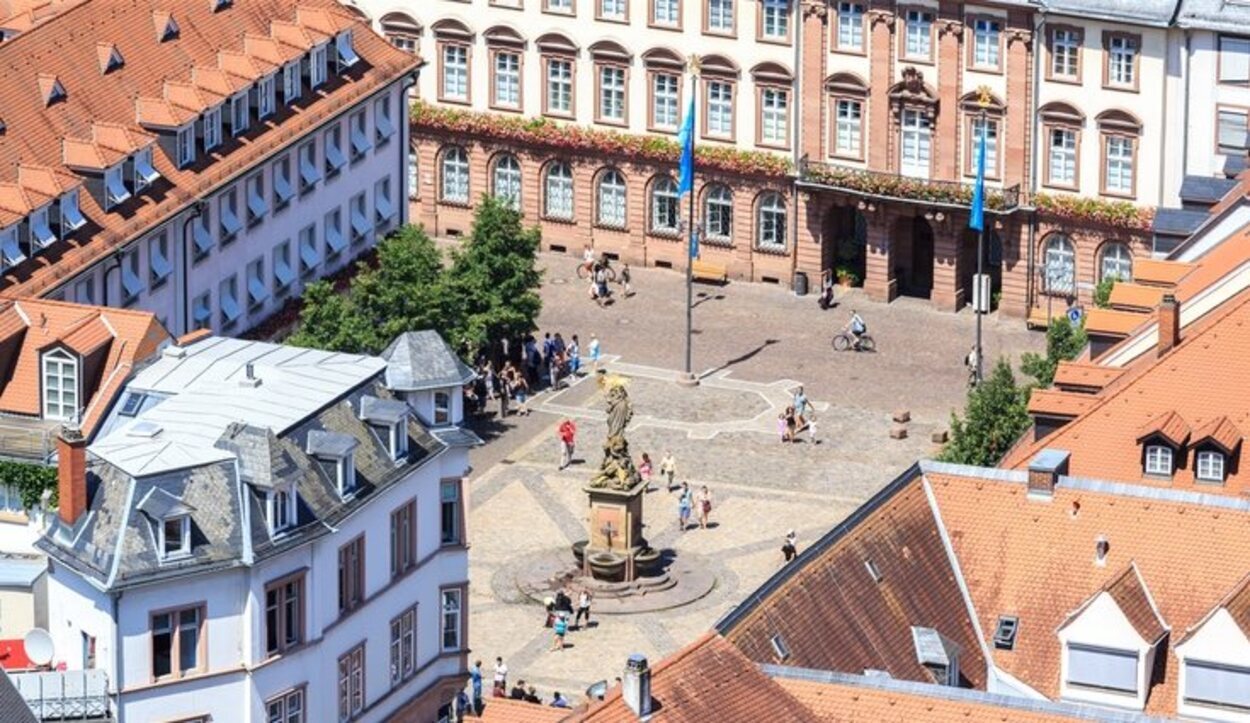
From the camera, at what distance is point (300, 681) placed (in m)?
145

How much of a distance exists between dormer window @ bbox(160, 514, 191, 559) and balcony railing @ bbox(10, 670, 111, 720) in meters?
3.90

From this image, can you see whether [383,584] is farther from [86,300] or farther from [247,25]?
[247,25]

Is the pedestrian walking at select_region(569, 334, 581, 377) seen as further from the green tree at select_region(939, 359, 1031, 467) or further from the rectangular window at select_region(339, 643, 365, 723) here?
the rectangular window at select_region(339, 643, 365, 723)

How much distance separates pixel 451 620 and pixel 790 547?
24.0 m

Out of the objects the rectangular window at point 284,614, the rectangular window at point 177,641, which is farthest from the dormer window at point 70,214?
the rectangular window at point 177,641

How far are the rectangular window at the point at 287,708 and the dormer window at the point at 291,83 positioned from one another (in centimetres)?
4796

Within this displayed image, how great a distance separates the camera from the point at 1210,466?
479ft

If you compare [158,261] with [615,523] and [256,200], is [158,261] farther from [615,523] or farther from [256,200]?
[615,523]

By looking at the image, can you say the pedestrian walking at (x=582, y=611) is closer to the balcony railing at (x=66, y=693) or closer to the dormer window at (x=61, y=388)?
the dormer window at (x=61, y=388)

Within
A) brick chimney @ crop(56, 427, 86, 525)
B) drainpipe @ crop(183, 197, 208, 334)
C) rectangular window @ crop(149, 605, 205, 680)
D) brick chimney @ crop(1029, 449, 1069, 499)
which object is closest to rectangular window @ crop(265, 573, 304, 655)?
rectangular window @ crop(149, 605, 205, 680)

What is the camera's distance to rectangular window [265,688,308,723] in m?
144

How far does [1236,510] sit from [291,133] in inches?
2336

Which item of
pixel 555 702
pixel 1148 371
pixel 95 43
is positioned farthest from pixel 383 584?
pixel 95 43

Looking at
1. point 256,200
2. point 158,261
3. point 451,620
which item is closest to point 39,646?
point 451,620
